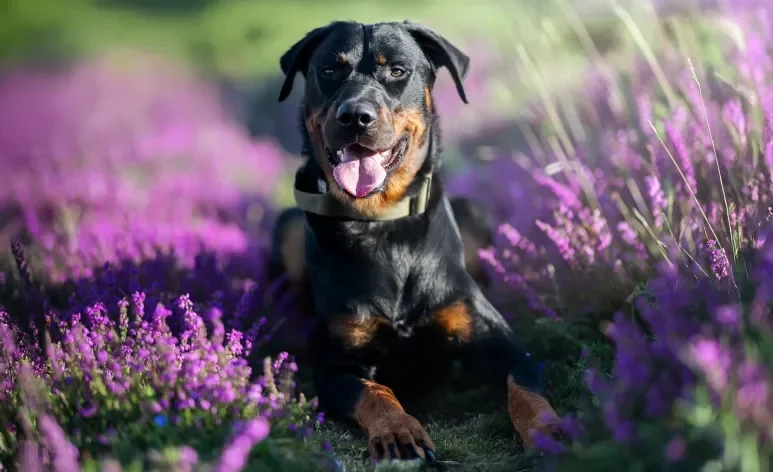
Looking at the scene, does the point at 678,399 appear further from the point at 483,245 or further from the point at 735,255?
the point at 483,245

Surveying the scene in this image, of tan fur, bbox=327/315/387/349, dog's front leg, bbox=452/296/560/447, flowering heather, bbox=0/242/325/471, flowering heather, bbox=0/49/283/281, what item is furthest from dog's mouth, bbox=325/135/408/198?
flowering heather, bbox=0/49/283/281

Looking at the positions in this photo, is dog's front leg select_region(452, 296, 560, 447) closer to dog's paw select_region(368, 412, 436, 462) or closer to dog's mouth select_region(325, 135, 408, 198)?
dog's paw select_region(368, 412, 436, 462)

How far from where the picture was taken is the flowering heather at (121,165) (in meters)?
4.68

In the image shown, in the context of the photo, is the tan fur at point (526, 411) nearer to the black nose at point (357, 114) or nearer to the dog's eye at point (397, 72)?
the black nose at point (357, 114)

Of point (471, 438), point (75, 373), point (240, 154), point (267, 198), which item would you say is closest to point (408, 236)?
point (471, 438)

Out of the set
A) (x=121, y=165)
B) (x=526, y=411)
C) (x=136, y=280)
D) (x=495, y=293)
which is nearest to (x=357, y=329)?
(x=526, y=411)

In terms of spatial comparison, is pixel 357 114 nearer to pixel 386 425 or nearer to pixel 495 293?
pixel 386 425

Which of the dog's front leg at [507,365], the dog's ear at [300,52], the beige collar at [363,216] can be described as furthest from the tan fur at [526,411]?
the dog's ear at [300,52]

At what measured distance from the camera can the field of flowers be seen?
201cm

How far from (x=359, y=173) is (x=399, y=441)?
1.19m

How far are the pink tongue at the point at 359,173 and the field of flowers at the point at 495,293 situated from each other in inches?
27.9

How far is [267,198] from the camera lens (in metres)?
6.84

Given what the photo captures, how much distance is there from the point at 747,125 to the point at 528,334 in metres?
1.45

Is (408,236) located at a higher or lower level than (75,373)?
higher
